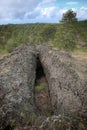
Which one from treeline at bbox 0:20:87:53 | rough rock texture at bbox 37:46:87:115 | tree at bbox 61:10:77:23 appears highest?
tree at bbox 61:10:77:23

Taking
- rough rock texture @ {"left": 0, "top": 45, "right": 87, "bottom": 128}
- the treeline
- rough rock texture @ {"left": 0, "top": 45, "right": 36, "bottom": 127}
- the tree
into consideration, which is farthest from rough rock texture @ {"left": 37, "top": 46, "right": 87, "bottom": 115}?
the tree

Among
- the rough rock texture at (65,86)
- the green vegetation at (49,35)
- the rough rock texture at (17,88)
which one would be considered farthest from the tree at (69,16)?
the rough rock texture at (65,86)

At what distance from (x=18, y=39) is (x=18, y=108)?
4240cm

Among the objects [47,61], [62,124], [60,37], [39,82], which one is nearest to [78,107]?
[62,124]

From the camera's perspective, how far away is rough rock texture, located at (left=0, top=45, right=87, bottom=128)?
962cm

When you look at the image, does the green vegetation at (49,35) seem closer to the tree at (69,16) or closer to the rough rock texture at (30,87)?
the tree at (69,16)

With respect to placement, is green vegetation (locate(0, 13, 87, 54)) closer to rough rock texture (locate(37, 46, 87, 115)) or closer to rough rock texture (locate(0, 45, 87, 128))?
rough rock texture (locate(0, 45, 87, 128))

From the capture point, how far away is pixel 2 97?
34.2 feet

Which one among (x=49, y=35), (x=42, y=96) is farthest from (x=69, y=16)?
(x=42, y=96)

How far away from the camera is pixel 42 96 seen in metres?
14.6

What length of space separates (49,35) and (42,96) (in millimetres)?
35044

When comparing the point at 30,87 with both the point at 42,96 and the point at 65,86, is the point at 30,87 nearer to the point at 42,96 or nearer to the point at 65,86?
the point at 42,96

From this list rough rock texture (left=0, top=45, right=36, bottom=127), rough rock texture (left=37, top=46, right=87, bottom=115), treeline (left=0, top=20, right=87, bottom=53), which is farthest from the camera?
treeline (left=0, top=20, right=87, bottom=53)

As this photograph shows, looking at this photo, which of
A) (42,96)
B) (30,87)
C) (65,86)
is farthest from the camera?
(42,96)
